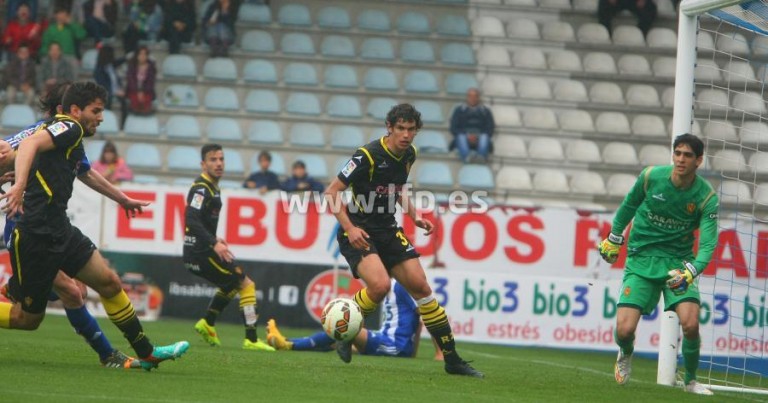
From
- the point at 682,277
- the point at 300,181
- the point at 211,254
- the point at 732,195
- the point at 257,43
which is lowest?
the point at 211,254

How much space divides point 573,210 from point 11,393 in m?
11.6

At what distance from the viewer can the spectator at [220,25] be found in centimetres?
2228

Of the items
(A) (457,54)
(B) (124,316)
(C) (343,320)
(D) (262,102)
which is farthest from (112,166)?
(B) (124,316)

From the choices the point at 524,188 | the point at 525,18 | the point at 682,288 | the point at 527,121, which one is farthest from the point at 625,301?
the point at 525,18

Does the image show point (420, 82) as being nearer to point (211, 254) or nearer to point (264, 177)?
point (264, 177)

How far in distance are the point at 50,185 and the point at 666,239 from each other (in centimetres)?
516

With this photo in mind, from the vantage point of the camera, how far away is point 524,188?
845 inches

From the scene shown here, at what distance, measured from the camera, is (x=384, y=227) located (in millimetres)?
9906

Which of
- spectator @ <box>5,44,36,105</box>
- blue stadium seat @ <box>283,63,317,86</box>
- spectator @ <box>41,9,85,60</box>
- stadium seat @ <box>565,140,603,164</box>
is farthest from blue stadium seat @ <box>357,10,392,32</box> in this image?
spectator @ <box>5,44,36,105</box>

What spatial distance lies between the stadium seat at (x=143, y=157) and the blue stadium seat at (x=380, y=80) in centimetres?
453

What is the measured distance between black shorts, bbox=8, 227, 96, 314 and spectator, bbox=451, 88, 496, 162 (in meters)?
13.5

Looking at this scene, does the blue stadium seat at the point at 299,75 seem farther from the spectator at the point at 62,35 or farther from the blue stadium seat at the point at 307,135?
the spectator at the point at 62,35

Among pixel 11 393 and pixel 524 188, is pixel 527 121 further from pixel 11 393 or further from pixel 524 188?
pixel 11 393

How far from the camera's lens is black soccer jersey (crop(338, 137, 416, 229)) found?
9797 millimetres
